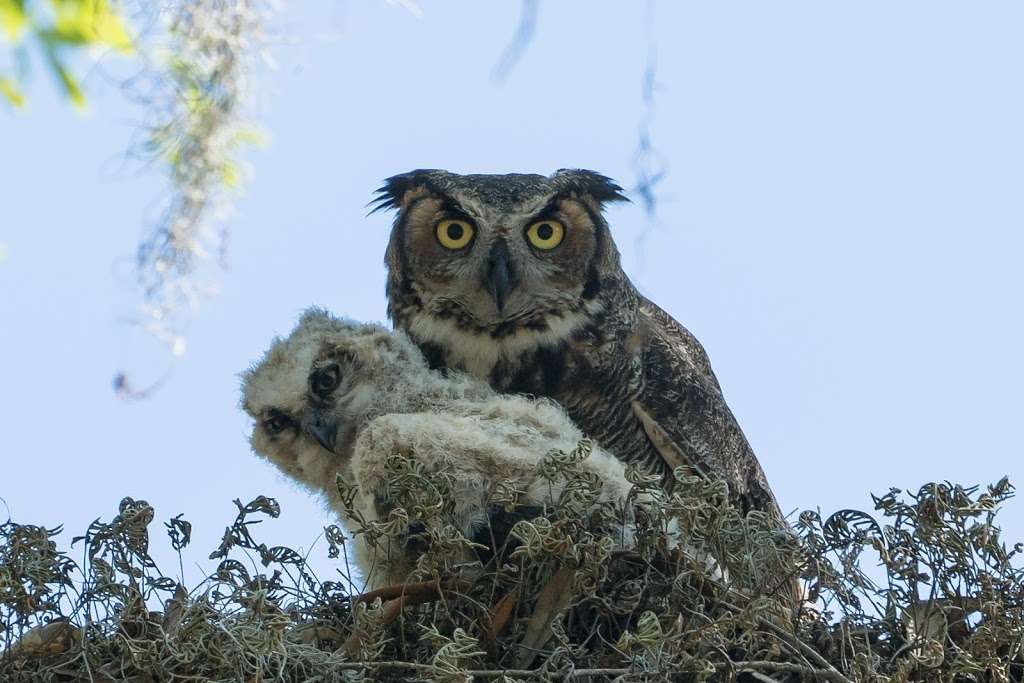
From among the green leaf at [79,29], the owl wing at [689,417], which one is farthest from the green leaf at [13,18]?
the owl wing at [689,417]

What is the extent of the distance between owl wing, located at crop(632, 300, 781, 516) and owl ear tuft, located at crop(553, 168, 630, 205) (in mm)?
254

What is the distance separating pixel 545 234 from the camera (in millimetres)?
3051

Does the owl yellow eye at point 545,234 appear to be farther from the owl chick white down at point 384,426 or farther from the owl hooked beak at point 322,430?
the owl hooked beak at point 322,430

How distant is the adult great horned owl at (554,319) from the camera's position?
293 centimetres

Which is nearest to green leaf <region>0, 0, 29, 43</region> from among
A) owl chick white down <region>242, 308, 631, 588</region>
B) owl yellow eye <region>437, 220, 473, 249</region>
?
owl chick white down <region>242, 308, 631, 588</region>

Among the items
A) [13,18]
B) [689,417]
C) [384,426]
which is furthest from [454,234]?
[13,18]

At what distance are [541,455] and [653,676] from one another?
1.59 feet

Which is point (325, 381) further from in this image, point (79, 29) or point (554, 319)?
point (79, 29)

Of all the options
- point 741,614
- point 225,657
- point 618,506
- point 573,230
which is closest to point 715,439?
point 573,230

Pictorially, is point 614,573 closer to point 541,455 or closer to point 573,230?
point 541,455

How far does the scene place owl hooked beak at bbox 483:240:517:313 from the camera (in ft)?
9.56

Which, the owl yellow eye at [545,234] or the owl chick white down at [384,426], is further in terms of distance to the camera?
the owl yellow eye at [545,234]

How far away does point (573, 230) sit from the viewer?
3.08 m

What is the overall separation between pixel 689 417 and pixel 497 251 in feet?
1.74
